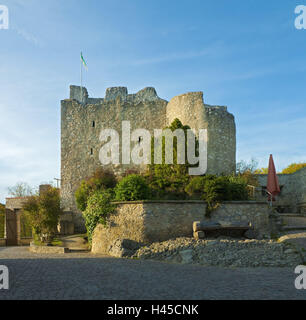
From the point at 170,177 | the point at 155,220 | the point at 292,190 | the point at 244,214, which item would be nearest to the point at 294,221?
the point at 244,214

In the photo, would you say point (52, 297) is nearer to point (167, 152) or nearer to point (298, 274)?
point (298, 274)

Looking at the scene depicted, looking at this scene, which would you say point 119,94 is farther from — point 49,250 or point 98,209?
point 49,250

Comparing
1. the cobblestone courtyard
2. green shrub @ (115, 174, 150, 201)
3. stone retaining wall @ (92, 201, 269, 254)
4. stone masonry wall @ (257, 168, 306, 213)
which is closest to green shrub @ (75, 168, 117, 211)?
green shrub @ (115, 174, 150, 201)

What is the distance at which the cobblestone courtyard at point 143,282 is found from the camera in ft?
20.8

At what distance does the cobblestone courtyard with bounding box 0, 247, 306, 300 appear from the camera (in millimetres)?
6340

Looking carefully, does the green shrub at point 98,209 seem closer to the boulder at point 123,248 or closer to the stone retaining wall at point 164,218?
the stone retaining wall at point 164,218

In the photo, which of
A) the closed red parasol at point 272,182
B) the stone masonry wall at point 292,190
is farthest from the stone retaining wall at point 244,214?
the stone masonry wall at point 292,190

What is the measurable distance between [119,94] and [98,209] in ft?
→ 42.5

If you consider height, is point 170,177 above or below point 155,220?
above

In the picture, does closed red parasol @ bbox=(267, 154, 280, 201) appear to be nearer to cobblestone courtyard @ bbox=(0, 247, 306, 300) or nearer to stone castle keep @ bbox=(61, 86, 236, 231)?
stone castle keep @ bbox=(61, 86, 236, 231)

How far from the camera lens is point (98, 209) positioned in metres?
15.1

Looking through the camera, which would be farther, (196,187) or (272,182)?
(272,182)

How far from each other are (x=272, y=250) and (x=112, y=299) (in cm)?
686
